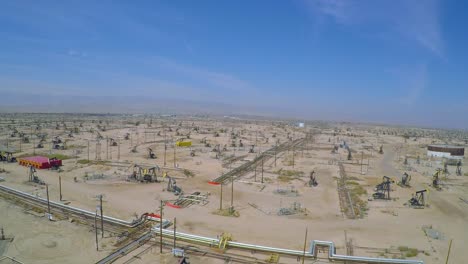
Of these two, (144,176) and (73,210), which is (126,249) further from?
(144,176)

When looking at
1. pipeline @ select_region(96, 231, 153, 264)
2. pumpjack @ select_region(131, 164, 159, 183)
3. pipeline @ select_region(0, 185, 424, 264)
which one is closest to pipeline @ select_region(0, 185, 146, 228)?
pipeline @ select_region(0, 185, 424, 264)

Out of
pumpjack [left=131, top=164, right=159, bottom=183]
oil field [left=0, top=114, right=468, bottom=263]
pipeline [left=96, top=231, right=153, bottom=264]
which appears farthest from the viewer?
pumpjack [left=131, top=164, right=159, bottom=183]

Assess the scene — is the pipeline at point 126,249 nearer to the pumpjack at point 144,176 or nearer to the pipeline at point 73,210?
the pipeline at point 73,210

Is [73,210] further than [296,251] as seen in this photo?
Yes

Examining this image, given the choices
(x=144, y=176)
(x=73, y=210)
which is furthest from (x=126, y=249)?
(x=144, y=176)

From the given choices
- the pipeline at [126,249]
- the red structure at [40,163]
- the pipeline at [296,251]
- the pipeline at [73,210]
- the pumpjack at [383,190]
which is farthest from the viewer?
the red structure at [40,163]

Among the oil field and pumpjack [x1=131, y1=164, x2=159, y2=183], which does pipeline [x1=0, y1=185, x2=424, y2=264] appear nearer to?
the oil field

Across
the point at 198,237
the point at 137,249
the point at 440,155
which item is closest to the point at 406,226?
the point at 198,237

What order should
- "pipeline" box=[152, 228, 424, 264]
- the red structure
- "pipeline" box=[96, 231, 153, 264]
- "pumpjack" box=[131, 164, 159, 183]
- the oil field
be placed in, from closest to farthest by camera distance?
"pipeline" box=[96, 231, 153, 264], "pipeline" box=[152, 228, 424, 264], the oil field, "pumpjack" box=[131, 164, 159, 183], the red structure

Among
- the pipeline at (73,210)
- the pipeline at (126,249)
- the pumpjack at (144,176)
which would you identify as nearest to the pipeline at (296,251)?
the pipeline at (126,249)

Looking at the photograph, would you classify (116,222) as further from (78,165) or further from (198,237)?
(78,165)

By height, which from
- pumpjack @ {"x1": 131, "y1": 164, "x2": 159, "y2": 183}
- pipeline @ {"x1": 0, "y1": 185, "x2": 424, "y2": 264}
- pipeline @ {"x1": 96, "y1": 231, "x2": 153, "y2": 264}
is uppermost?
pumpjack @ {"x1": 131, "y1": 164, "x2": 159, "y2": 183}

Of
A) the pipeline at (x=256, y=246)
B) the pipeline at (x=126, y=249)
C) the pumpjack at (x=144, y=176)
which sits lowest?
the pipeline at (x=126, y=249)
